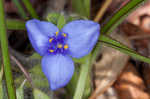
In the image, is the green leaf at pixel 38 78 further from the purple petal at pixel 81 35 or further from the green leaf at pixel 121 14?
the green leaf at pixel 121 14

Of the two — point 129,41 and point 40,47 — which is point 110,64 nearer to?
point 129,41

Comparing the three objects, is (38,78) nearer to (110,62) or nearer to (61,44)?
(61,44)

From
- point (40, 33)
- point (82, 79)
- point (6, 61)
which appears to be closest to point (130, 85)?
point (82, 79)

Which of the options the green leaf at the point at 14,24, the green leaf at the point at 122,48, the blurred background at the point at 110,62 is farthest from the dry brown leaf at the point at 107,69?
the green leaf at the point at 14,24

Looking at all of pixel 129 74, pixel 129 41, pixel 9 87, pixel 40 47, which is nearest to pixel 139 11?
pixel 129 41

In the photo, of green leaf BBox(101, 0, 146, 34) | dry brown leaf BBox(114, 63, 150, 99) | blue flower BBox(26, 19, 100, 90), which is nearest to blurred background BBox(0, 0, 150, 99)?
dry brown leaf BBox(114, 63, 150, 99)

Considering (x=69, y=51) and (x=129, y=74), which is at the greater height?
(x=69, y=51)

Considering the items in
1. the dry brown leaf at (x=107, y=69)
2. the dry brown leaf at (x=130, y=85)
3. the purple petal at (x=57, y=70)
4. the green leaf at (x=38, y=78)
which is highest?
the purple petal at (x=57, y=70)

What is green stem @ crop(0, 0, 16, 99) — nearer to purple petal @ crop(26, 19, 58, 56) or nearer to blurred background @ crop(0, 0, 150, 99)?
purple petal @ crop(26, 19, 58, 56)
